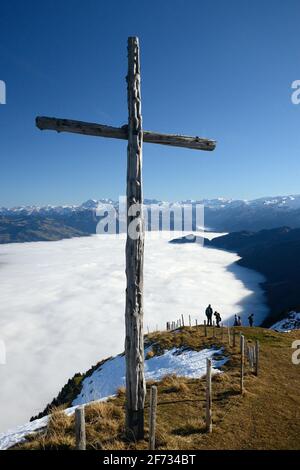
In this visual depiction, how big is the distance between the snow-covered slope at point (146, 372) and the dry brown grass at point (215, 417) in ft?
2.87

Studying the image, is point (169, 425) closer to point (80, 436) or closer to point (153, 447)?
point (153, 447)

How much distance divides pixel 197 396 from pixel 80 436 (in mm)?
8017

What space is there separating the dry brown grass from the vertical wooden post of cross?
1.07 metres

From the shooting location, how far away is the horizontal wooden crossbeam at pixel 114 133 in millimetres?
8688

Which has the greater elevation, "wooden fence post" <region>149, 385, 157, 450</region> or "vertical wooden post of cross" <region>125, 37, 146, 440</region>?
"vertical wooden post of cross" <region>125, 37, 146, 440</region>

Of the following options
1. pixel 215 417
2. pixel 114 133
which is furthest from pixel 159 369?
pixel 114 133

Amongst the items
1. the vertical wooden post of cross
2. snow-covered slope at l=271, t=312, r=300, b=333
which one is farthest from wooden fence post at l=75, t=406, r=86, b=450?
snow-covered slope at l=271, t=312, r=300, b=333

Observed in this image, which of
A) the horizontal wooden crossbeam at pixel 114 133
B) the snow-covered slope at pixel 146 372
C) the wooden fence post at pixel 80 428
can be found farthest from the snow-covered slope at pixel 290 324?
the wooden fence post at pixel 80 428

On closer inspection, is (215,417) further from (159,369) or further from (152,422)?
(159,369)

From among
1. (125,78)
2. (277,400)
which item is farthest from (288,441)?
(125,78)

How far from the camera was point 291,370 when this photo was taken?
1738cm

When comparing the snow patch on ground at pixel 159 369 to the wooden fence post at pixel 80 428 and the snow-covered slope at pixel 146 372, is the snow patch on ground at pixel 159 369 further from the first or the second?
the wooden fence post at pixel 80 428

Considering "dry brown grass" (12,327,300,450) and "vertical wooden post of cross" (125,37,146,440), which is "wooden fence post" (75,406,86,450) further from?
"vertical wooden post of cross" (125,37,146,440)

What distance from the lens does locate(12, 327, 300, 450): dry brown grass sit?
9.34 m
